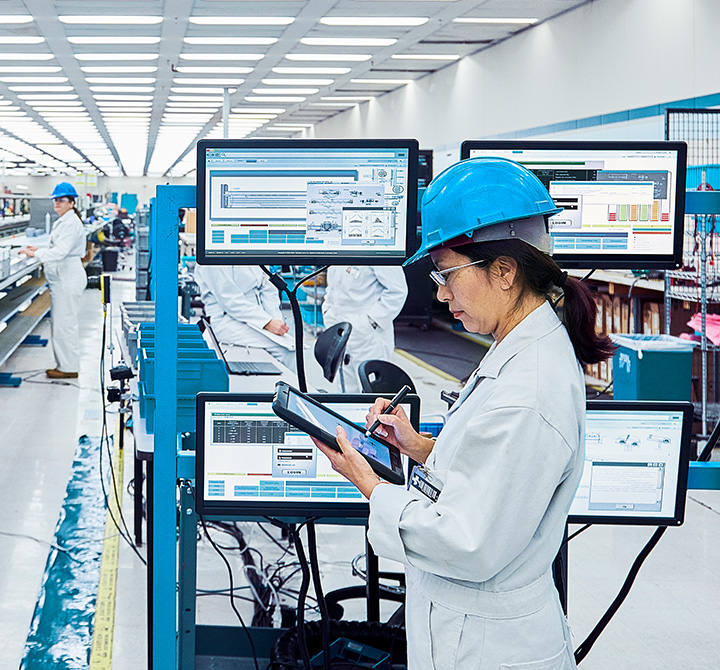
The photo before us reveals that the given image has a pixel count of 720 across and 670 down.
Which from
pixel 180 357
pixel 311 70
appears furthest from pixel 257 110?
pixel 180 357

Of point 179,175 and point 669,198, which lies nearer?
point 669,198

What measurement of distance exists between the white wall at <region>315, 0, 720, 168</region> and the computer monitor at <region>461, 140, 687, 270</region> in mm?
4620

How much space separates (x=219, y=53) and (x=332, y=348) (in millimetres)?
6551

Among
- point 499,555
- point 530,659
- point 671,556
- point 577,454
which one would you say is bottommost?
point 671,556

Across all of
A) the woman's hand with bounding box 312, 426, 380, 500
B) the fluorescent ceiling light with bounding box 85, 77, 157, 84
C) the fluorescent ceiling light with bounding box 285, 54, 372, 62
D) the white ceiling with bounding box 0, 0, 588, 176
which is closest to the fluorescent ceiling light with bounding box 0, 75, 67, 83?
the white ceiling with bounding box 0, 0, 588, 176

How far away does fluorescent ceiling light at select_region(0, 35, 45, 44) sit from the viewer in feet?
30.1

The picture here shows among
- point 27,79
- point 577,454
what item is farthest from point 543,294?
point 27,79

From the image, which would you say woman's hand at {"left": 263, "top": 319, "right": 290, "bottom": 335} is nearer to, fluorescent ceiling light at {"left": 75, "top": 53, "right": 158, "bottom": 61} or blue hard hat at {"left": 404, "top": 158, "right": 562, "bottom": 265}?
blue hard hat at {"left": 404, "top": 158, "right": 562, "bottom": 265}

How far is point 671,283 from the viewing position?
5.93 meters

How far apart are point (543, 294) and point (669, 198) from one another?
2.66 feet

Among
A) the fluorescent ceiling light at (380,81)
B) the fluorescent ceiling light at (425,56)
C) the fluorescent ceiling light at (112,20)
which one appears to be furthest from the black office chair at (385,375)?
the fluorescent ceiling light at (380,81)

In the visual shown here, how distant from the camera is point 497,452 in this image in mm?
1320

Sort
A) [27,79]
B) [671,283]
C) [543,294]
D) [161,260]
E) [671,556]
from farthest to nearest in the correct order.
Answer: [27,79]
[671,283]
[671,556]
[161,260]
[543,294]

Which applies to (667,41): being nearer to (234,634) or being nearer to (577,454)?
(234,634)
